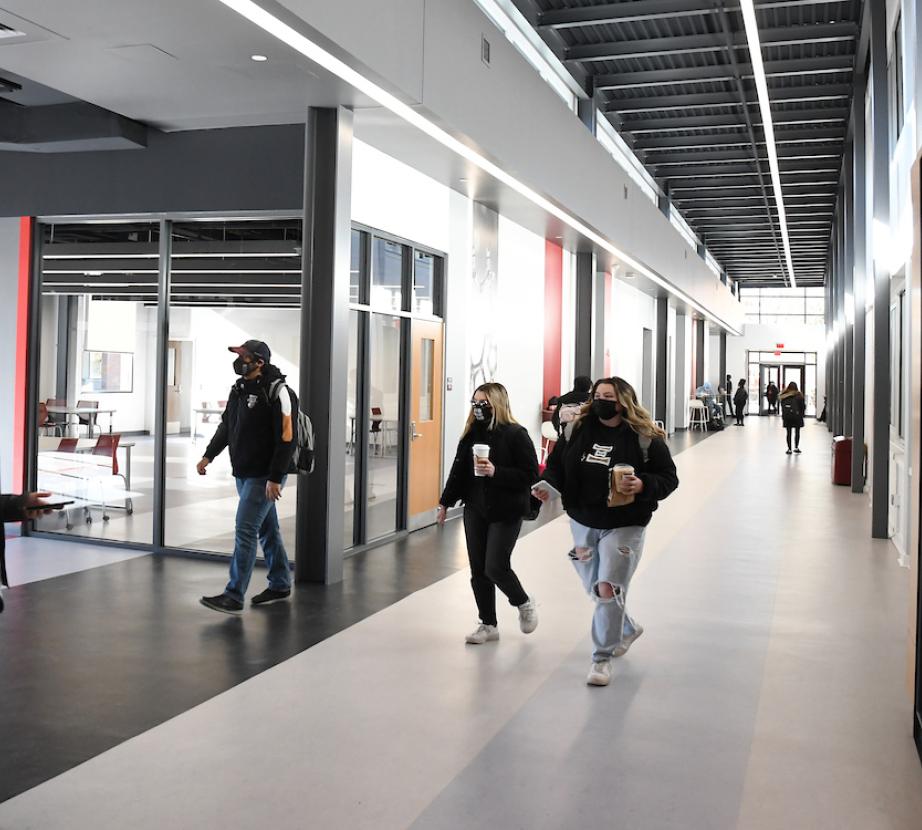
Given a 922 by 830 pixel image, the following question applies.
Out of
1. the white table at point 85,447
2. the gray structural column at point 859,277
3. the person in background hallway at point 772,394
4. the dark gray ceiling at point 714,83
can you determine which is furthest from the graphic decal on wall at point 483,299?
the person in background hallway at point 772,394

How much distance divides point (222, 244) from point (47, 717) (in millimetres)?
4263

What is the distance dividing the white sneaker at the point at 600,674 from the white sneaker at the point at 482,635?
757 millimetres

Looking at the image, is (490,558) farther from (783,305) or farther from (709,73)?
(783,305)

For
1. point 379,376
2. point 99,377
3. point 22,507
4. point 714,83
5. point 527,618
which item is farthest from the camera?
point 714,83

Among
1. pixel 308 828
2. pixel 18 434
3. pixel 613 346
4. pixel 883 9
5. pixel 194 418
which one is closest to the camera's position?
pixel 308 828

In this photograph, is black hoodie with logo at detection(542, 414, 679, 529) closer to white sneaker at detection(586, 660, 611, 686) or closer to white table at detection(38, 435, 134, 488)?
white sneaker at detection(586, 660, 611, 686)

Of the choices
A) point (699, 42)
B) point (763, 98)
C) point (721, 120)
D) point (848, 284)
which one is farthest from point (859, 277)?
point (848, 284)

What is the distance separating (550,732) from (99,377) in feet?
17.4

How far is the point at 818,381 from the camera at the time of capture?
129ft

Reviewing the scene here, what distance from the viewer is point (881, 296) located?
8961mm

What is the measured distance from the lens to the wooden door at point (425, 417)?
874 cm

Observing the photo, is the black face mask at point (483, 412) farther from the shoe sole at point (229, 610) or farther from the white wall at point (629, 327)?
the white wall at point (629, 327)

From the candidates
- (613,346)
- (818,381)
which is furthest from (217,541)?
(818,381)

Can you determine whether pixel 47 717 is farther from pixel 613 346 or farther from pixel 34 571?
pixel 613 346
